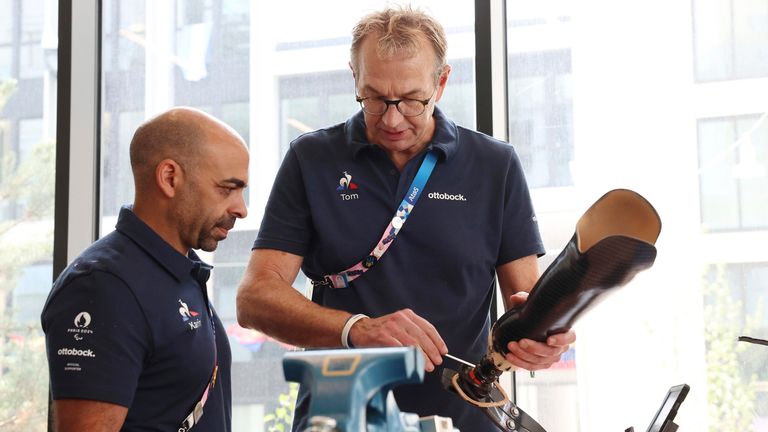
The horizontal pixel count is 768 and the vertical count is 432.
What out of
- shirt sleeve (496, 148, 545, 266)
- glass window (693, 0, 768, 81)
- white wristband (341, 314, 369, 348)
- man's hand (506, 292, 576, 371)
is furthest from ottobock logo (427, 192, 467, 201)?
glass window (693, 0, 768, 81)

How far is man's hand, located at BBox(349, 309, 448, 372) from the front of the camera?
5.37ft

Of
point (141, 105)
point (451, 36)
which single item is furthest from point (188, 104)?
point (451, 36)

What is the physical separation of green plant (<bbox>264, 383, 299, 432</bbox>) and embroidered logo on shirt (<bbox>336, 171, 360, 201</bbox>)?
144cm

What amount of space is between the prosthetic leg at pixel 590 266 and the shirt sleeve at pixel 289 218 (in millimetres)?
719

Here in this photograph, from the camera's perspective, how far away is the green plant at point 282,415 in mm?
3375

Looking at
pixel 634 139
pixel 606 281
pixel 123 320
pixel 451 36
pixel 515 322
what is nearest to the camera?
pixel 606 281

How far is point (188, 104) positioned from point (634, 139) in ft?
5.43

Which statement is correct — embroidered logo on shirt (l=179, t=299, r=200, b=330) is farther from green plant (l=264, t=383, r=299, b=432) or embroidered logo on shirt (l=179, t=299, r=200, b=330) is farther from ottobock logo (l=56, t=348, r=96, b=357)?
green plant (l=264, t=383, r=299, b=432)

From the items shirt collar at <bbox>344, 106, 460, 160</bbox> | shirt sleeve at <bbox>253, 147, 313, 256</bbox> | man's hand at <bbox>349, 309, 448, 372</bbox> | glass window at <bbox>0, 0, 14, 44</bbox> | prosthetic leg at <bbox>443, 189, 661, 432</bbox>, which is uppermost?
glass window at <bbox>0, 0, 14, 44</bbox>

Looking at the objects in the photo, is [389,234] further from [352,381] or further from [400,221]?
[352,381]

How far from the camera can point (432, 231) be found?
205 cm

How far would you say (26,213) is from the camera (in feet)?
12.3

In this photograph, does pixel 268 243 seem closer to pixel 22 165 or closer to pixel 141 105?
pixel 141 105

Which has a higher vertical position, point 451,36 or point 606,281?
point 451,36
